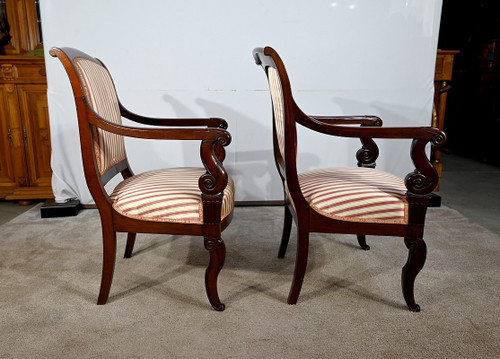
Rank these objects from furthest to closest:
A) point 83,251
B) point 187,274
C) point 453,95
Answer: point 453,95 → point 83,251 → point 187,274

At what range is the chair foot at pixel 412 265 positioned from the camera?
148 cm

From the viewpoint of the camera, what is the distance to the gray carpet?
1354 mm

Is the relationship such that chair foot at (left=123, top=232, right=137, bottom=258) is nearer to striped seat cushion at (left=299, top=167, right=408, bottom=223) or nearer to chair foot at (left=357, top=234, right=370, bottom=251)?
striped seat cushion at (left=299, top=167, right=408, bottom=223)

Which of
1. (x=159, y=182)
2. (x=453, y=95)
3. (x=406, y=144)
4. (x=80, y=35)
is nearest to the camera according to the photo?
(x=159, y=182)

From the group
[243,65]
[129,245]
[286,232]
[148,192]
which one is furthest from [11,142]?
[286,232]

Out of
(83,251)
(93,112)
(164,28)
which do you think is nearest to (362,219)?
(93,112)

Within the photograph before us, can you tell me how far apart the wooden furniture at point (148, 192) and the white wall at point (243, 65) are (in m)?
1.04

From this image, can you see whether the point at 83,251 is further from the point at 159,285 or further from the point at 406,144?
the point at 406,144

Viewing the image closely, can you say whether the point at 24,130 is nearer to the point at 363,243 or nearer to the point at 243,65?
the point at 243,65

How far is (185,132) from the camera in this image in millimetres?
1435

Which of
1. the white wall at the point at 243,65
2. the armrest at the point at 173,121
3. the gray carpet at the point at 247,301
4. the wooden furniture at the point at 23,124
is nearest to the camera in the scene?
the gray carpet at the point at 247,301

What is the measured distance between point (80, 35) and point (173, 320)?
1.90 metres

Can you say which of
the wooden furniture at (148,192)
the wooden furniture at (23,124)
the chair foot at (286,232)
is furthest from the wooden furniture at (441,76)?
the wooden furniture at (23,124)

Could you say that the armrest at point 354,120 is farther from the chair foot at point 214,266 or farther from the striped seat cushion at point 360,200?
the chair foot at point 214,266
